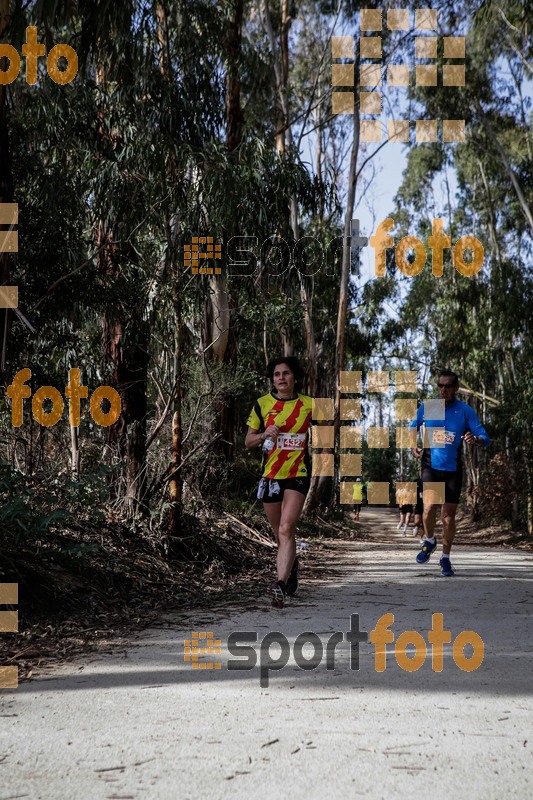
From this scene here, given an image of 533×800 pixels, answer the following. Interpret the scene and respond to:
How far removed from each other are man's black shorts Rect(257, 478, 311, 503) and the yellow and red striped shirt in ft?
0.10

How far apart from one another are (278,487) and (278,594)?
731mm

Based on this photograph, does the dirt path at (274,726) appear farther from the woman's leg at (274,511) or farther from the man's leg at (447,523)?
the man's leg at (447,523)

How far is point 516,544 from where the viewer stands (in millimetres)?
16828

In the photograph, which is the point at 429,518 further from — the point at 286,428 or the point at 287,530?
the point at 286,428

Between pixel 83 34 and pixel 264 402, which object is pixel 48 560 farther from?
pixel 83 34

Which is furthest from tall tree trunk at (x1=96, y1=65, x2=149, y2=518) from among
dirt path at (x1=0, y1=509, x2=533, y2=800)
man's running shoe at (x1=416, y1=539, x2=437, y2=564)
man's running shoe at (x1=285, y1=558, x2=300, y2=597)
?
dirt path at (x1=0, y1=509, x2=533, y2=800)

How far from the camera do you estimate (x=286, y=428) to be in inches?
251

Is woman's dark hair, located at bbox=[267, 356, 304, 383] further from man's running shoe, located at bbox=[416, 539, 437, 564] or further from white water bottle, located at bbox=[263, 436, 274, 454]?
man's running shoe, located at bbox=[416, 539, 437, 564]

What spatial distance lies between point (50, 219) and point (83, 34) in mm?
2860

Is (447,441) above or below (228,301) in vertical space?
below

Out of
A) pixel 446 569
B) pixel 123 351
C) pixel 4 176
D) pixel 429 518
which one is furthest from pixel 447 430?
pixel 4 176

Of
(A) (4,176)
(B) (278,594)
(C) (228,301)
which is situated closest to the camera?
(B) (278,594)

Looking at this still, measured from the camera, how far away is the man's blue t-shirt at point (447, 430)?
8.55 m

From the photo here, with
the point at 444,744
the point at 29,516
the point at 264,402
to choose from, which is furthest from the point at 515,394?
the point at 444,744
